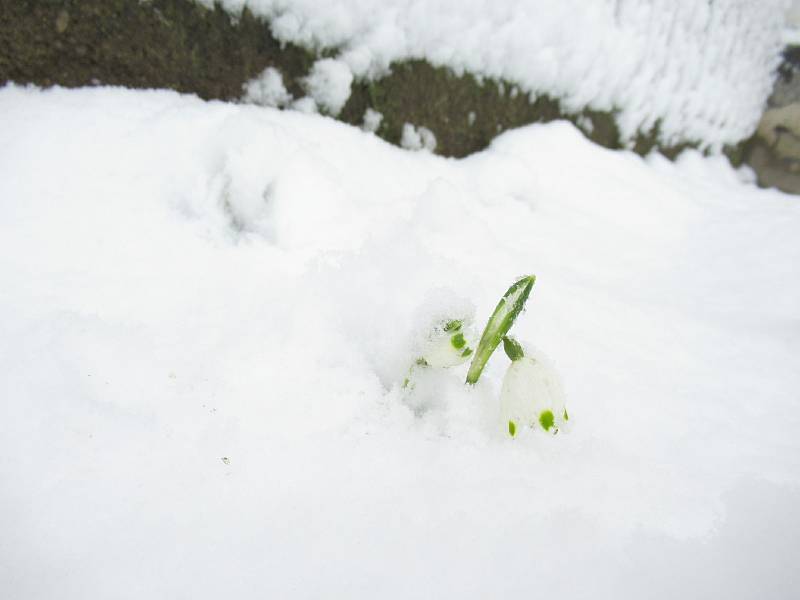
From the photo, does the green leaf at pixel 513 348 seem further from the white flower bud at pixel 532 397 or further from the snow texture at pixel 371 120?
the snow texture at pixel 371 120

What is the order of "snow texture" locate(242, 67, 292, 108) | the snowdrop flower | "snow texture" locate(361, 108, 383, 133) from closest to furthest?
1. the snowdrop flower
2. "snow texture" locate(242, 67, 292, 108)
3. "snow texture" locate(361, 108, 383, 133)

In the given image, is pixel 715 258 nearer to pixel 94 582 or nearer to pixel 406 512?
pixel 406 512

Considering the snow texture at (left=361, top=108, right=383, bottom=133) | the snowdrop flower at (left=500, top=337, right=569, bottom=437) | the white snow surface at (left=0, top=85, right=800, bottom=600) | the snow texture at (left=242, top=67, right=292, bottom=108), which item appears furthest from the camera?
the snow texture at (left=361, top=108, right=383, bottom=133)

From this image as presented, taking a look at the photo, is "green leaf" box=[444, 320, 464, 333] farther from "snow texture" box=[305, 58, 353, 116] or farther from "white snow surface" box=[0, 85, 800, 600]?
"snow texture" box=[305, 58, 353, 116]

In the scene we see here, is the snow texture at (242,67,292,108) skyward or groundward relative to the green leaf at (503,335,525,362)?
skyward

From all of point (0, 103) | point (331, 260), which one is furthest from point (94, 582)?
point (0, 103)

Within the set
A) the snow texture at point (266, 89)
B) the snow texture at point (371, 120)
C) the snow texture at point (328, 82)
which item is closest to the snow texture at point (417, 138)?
the snow texture at point (371, 120)

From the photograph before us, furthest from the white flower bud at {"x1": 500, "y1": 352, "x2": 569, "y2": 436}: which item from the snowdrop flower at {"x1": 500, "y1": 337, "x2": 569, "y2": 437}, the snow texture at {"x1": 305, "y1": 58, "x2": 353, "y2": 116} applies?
the snow texture at {"x1": 305, "y1": 58, "x2": 353, "y2": 116}

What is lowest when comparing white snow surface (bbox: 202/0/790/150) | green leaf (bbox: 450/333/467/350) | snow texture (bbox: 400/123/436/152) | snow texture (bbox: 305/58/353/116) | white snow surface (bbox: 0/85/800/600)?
white snow surface (bbox: 0/85/800/600)
